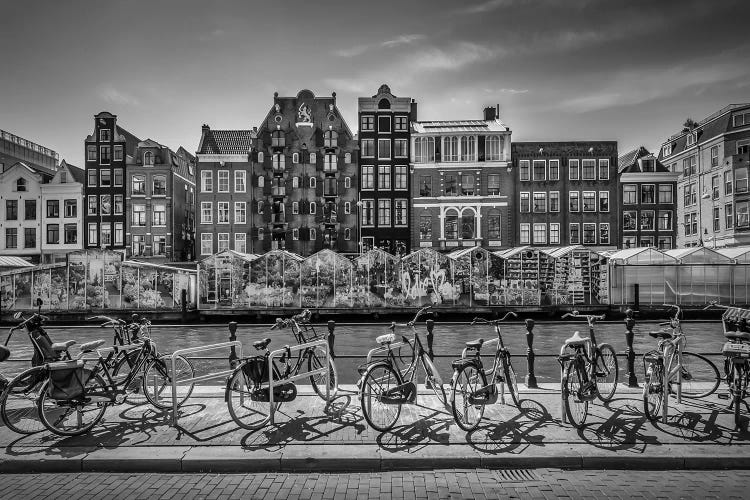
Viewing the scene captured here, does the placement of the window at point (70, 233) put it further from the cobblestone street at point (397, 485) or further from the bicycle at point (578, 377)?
A: the bicycle at point (578, 377)

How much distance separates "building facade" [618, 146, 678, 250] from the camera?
44.3 meters

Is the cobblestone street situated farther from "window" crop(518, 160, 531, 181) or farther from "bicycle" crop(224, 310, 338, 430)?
"window" crop(518, 160, 531, 181)

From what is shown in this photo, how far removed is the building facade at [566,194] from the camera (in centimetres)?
4316

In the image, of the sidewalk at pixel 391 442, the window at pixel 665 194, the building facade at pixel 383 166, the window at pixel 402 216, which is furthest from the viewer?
the window at pixel 665 194

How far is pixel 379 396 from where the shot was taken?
6684mm

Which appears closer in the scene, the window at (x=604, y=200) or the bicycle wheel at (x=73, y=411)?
the bicycle wheel at (x=73, y=411)

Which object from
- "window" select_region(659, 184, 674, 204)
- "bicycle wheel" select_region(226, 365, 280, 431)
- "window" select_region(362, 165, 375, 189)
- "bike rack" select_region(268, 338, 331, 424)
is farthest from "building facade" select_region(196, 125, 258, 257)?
"window" select_region(659, 184, 674, 204)

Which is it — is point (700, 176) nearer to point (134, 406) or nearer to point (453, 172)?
point (453, 172)

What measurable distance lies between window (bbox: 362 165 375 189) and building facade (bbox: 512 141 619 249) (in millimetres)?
13288

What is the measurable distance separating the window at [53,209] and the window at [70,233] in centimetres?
170

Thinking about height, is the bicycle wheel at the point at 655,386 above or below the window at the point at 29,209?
below

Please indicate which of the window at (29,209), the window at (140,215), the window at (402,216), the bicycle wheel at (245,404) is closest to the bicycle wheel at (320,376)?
the bicycle wheel at (245,404)

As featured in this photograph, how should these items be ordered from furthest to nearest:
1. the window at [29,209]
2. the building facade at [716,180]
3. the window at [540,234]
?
the window at [29,209], the building facade at [716,180], the window at [540,234]

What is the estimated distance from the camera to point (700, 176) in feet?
165
